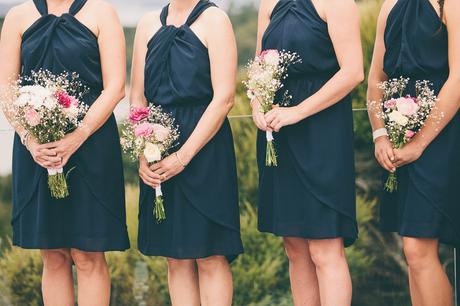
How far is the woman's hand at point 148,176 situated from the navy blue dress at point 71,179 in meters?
0.22

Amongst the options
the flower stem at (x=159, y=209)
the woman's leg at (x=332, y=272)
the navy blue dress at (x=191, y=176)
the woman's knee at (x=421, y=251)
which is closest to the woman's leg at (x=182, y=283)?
the navy blue dress at (x=191, y=176)

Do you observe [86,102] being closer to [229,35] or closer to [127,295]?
[229,35]

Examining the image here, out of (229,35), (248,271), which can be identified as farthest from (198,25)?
(248,271)

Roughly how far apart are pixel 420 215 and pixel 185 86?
1.36m

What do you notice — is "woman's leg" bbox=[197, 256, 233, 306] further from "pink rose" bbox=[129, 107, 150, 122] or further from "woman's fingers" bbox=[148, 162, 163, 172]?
"pink rose" bbox=[129, 107, 150, 122]

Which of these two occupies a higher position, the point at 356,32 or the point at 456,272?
the point at 356,32

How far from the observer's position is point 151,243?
4645 mm

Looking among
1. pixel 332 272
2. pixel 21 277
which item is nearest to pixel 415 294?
pixel 332 272

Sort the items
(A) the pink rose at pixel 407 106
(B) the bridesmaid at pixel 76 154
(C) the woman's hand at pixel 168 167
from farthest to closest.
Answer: (B) the bridesmaid at pixel 76 154 → (C) the woman's hand at pixel 168 167 → (A) the pink rose at pixel 407 106

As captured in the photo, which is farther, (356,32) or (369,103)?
(369,103)

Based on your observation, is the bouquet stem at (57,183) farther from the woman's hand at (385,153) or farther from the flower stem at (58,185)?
the woman's hand at (385,153)

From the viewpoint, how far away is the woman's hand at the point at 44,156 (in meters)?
4.48

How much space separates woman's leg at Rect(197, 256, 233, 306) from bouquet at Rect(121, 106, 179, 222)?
0.35 metres

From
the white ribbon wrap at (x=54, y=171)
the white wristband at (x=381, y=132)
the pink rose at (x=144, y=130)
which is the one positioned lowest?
the white ribbon wrap at (x=54, y=171)
